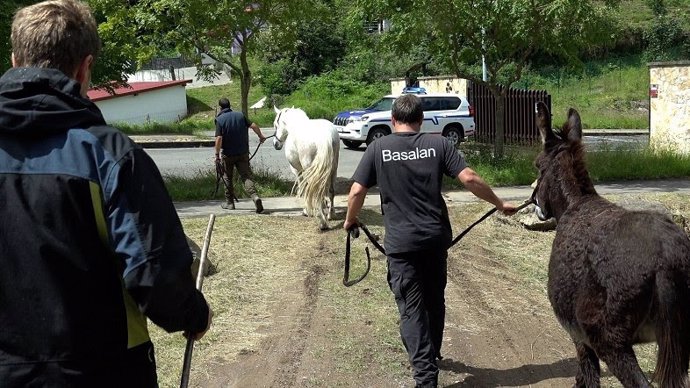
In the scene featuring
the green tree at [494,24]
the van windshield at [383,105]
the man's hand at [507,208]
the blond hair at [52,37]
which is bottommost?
the man's hand at [507,208]

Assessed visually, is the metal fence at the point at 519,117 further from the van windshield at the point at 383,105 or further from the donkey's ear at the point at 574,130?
the donkey's ear at the point at 574,130

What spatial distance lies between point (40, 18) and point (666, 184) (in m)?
14.4

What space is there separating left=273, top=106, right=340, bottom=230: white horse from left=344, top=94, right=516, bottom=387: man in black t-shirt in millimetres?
5789

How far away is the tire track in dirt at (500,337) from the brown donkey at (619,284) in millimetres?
1060

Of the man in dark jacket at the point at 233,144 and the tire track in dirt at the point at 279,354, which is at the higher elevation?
the man in dark jacket at the point at 233,144

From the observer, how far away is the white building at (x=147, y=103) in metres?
37.8

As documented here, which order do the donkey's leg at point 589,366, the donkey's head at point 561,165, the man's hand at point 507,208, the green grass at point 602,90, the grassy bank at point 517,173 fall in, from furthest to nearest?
the green grass at point 602,90
the grassy bank at point 517,173
the man's hand at point 507,208
the donkey's head at point 561,165
the donkey's leg at point 589,366

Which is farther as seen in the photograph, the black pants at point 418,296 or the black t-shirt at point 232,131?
the black t-shirt at point 232,131

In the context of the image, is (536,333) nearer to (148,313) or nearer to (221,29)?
(148,313)

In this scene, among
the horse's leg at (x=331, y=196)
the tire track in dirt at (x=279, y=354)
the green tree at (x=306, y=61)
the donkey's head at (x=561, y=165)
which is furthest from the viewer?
the green tree at (x=306, y=61)

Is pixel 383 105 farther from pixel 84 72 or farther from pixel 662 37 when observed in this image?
pixel 662 37

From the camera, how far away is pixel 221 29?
14266mm

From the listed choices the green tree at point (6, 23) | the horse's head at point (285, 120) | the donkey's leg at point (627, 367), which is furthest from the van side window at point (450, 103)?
the donkey's leg at point (627, 367)

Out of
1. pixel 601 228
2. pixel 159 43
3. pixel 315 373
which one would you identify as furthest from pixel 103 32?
pixel 601 228
